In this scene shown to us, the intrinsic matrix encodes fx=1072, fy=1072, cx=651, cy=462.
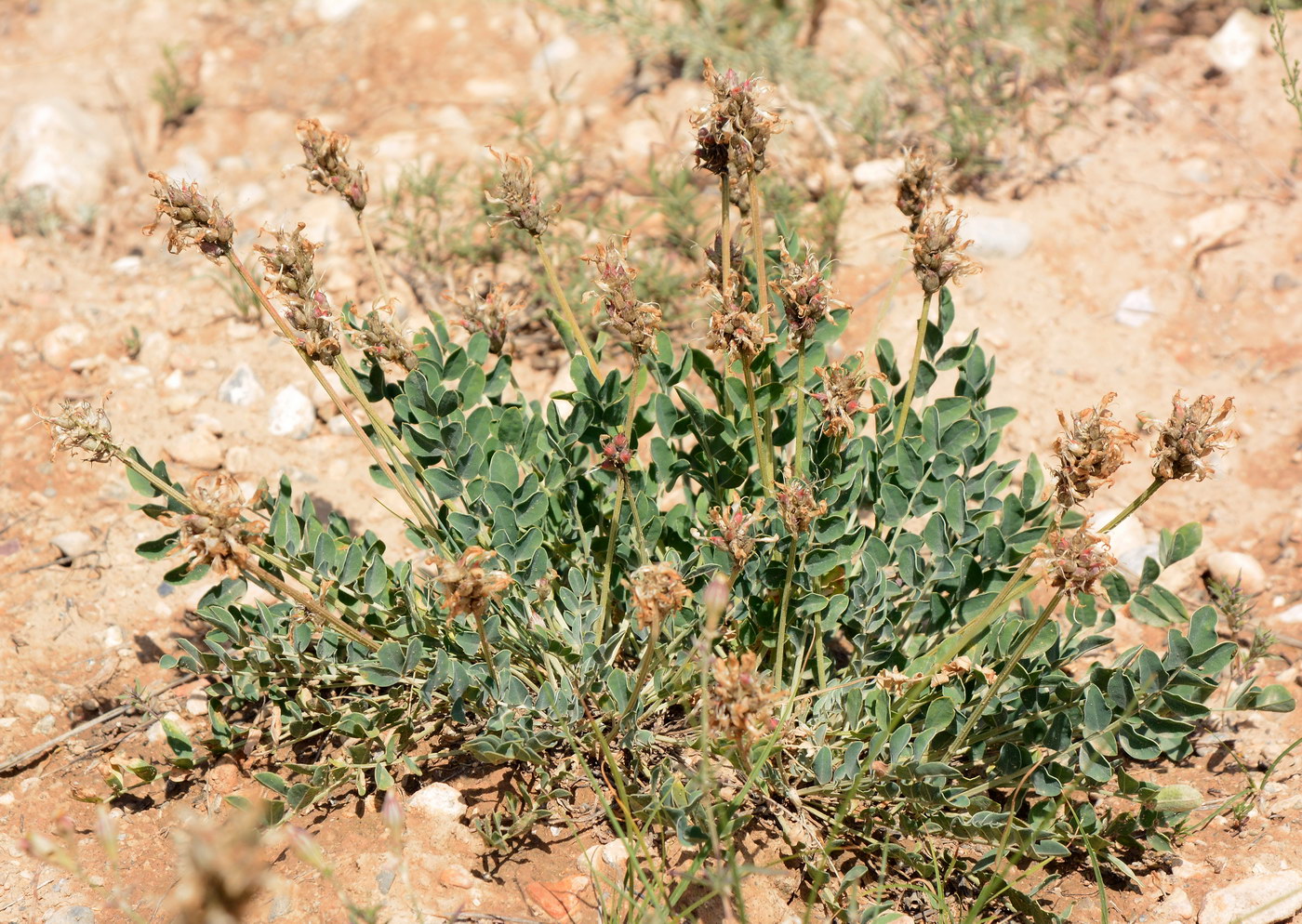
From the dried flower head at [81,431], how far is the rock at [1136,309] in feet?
11.8

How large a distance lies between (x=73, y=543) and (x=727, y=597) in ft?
7.60

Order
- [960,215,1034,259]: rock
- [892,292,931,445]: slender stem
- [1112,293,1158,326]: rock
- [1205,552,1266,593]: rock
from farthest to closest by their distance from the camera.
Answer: [960,215,1034,259]: rock < [1112,293,1158,326]: rock < [1205,552,1266,593]: rock < [892,292,931,445]: slender stem

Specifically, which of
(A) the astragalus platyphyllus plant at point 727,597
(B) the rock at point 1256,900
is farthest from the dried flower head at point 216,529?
(B) the rock at point 1256,900

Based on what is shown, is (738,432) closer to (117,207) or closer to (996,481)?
(996,481)

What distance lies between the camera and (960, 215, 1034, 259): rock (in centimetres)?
438

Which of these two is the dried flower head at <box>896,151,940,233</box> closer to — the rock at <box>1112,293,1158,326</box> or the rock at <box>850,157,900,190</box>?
the rock at <box>1112,293,1158,326</box>

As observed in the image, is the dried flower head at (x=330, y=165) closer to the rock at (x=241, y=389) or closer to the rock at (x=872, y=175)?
the rock at (x=241, y=389)

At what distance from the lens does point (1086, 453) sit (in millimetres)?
1967

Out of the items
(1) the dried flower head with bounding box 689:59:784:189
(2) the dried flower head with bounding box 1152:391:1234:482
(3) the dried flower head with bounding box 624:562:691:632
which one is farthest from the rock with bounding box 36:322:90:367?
(2) the dried flower head with bounding box 1152:391:1234:482

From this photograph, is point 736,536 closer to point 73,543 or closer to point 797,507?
point 797,507

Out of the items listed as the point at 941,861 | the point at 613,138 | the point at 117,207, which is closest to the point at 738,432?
the point at 941,861

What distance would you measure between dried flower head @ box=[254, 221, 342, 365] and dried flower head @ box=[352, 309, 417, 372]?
6.3 inches

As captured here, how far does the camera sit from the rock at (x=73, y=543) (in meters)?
3.30

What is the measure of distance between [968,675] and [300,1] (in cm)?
556
